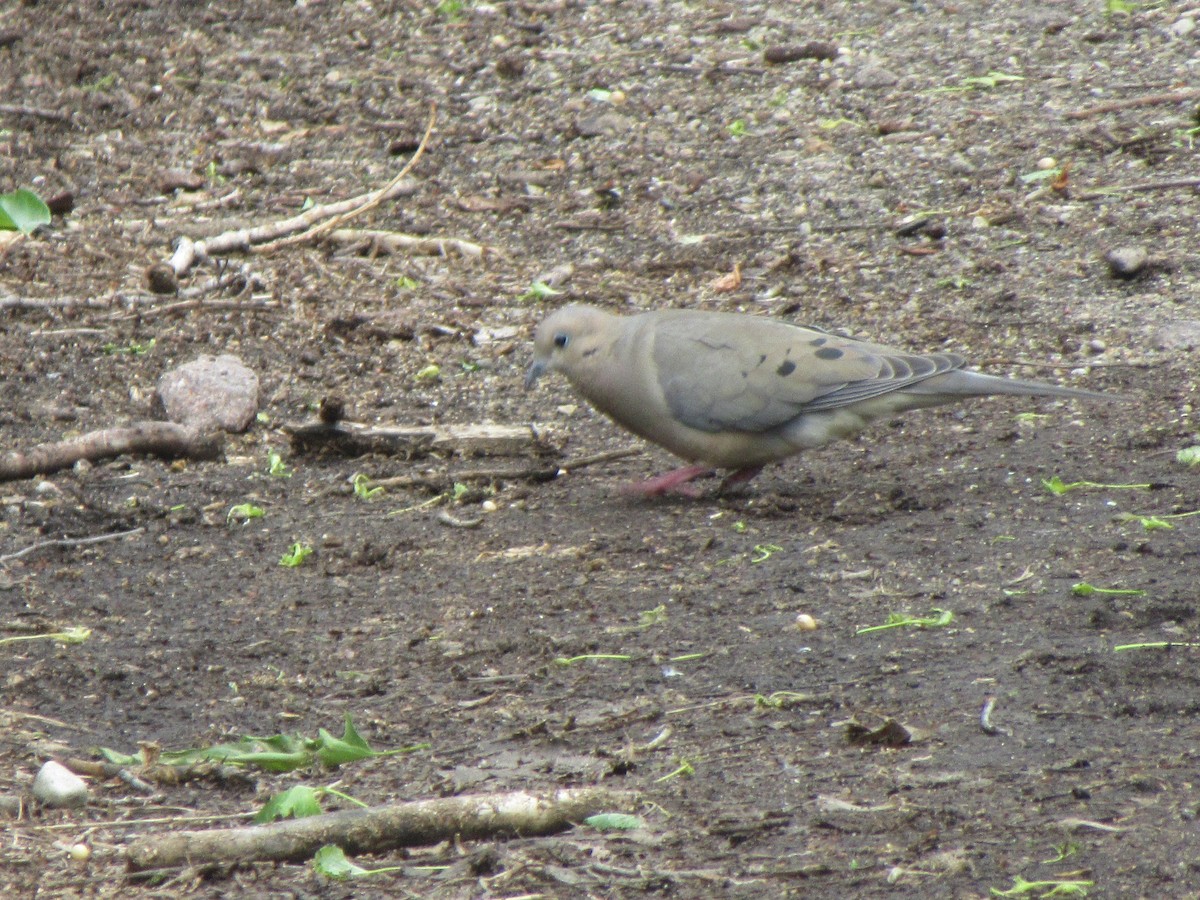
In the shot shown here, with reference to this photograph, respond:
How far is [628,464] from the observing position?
19.6 feet

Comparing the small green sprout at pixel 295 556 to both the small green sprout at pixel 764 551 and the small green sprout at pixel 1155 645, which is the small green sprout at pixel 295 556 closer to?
the small green sprout at pixel 764 551

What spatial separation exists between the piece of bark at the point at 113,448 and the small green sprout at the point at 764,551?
2.33 meters

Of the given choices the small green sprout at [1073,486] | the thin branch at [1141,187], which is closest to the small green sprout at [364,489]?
the small green sprout at [1073,486]

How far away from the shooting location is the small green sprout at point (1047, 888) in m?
2.52

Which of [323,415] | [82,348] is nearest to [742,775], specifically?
[323,415]

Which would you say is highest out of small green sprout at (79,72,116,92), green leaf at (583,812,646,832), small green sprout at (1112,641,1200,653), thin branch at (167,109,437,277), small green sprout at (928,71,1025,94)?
small green sprout at (79,72,116,92)

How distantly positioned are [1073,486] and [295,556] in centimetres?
263

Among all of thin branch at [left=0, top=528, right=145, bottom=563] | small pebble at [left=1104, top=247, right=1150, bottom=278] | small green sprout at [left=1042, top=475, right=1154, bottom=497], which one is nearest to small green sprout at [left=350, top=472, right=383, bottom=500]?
Answer: thin branch at [left=0, top=528, right=145, bottom=563]

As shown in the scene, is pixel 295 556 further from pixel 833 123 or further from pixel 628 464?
pixel 833 123

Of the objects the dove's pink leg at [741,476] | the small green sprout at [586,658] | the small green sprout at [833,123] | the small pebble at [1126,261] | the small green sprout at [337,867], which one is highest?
the small green sprout at [833,123]

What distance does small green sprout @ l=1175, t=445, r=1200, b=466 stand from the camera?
505 cm

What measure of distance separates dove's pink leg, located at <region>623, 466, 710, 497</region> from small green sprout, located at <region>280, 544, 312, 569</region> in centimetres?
123

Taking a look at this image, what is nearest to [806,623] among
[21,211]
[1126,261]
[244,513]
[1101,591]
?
[1101,591]

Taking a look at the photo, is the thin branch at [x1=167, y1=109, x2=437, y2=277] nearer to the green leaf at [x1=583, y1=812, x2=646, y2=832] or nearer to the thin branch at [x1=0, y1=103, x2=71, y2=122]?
the thin branch at [x1=0, y1=103, x2=71, y2=122]
